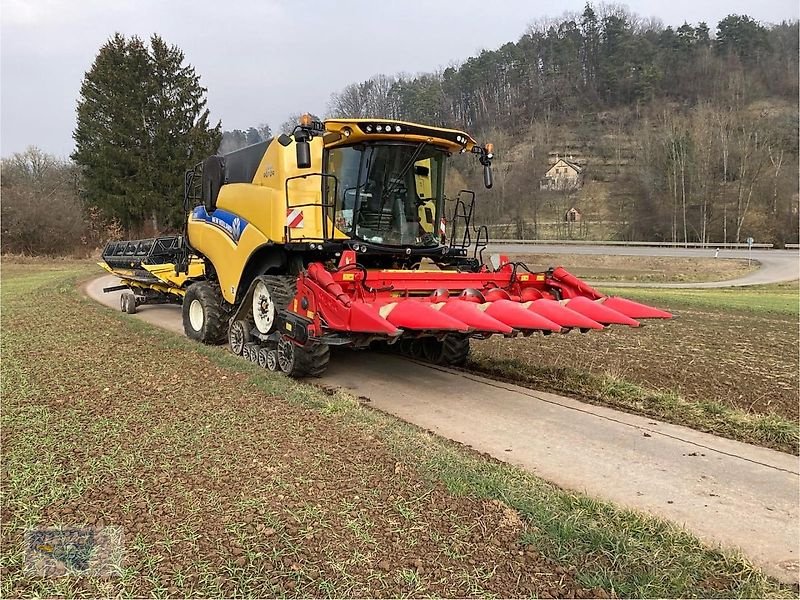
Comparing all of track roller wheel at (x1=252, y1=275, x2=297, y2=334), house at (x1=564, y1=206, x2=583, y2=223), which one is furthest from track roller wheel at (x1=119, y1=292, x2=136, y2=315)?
house at (x1=564, y1=206, x2=583, y2=223)

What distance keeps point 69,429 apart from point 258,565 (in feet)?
8.86

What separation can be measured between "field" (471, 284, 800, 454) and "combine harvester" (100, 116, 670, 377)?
939 mm

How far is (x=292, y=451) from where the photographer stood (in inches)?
174

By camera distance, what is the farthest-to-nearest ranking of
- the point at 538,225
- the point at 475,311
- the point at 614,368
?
the point at 538,225 → the point at 614,368 → the point at 475,311

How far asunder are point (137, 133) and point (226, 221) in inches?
1338

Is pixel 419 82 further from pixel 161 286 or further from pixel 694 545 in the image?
pixel 694 545

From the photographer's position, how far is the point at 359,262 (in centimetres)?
761

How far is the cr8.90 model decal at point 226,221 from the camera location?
8320 mm

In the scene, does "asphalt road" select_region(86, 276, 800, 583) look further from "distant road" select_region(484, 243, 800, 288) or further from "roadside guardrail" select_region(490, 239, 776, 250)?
"roadside guardrail" select_region(490, 239, 776, 250)

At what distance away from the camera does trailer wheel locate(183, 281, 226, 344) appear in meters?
9.14

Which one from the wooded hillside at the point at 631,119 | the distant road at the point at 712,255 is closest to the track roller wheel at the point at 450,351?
the distant road at the point at 712,255

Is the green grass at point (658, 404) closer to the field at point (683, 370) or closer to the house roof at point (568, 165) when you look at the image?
the field at point (683, 370)

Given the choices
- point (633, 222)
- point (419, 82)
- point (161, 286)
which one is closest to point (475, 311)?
point (161, 286)

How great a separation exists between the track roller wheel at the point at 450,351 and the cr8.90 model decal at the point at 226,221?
3.05 metres
